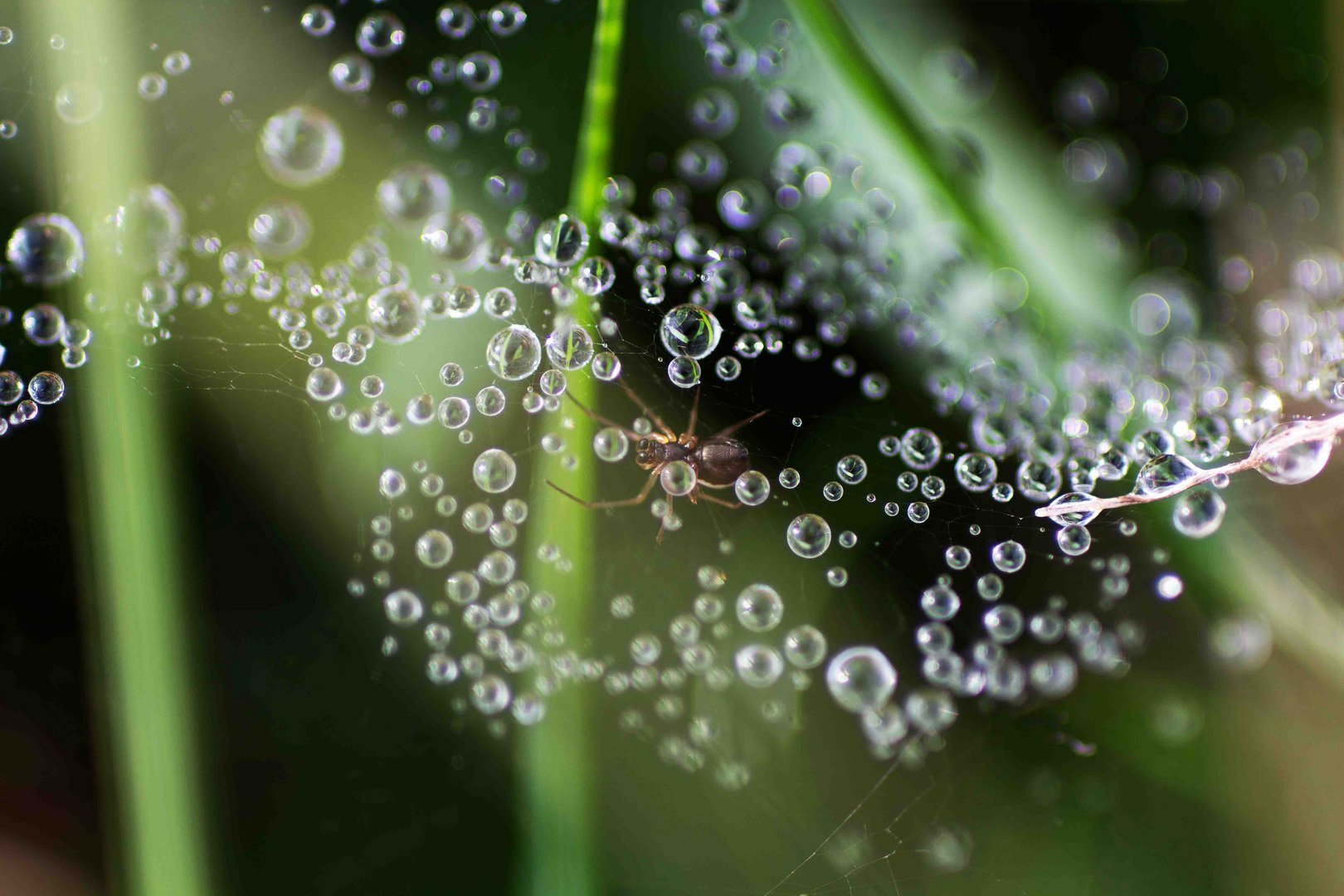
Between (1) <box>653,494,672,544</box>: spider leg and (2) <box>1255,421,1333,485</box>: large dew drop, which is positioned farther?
(1) <box>653,494,672,544</box>: spider leg

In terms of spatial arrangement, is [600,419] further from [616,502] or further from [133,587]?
[133,587]

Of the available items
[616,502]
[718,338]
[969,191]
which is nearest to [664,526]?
[616,502]

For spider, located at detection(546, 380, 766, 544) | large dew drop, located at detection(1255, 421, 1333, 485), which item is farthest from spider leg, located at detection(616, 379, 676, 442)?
large dew drop, located at detection(1255, 421, 1333, 485)

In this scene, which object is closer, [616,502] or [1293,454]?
[1293,454]

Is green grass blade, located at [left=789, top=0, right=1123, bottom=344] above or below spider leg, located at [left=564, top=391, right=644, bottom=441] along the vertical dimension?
above

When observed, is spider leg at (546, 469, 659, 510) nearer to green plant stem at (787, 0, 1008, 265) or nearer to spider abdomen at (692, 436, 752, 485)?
spider abdomen at (692, 436, 752, 485)

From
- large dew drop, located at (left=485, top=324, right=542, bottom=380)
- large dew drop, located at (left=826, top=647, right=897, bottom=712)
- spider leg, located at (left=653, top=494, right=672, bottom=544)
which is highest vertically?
large dew drop, located at (left=485, top=324, right=542, bottom=380)

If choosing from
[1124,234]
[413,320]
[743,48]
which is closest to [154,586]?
[413,320]

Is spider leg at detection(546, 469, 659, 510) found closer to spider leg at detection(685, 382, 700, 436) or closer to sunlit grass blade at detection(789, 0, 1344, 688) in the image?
spider leg at detection(685, 382, 700, 436)
